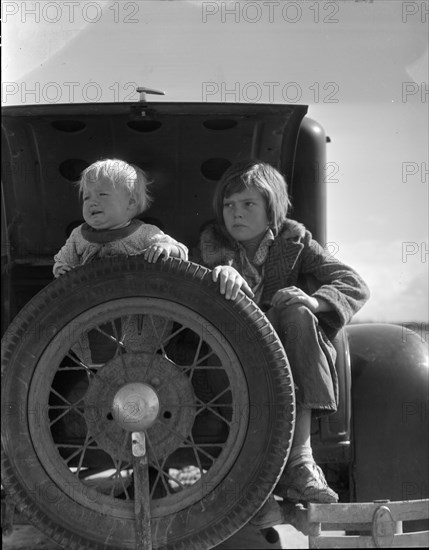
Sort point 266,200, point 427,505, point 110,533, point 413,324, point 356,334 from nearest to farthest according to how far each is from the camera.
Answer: point 110,533 → point 427,505 → point 266,200 → point 356,334 → point 413,324

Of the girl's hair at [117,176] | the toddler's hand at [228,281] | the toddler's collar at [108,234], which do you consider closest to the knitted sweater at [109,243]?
the toddler's collar at [108,234]

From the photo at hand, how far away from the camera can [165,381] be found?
2316 millimetres

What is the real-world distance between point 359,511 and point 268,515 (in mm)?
298

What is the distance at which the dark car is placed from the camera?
2234 mm

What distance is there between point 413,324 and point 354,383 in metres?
0.60

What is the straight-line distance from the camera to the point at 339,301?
2.51 meters

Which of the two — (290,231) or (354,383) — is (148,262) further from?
(354,383)

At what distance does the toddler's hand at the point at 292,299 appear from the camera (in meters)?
2.45

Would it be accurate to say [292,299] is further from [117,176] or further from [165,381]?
[117,176]

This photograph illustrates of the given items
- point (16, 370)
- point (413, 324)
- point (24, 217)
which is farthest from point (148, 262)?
point (413, 324)

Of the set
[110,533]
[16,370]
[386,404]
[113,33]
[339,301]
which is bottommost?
[110,533]

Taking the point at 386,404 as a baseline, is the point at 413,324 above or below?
above

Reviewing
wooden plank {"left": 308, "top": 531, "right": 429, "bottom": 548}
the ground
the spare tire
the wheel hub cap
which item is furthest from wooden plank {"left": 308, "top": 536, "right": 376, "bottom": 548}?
the ground

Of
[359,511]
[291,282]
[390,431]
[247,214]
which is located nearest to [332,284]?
[291,282]
